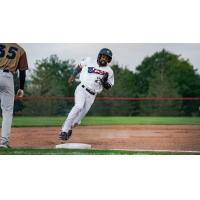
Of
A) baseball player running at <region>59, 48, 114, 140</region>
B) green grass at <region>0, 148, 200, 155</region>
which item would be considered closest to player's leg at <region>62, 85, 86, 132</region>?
baseball player running at <region>59, 48, 114, 140</region>

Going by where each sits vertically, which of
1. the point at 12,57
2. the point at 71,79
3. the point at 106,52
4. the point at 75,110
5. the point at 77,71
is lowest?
the point at 75,110

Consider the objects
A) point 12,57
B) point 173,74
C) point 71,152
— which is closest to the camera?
point 71,152

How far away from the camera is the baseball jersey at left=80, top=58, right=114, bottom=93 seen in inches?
472

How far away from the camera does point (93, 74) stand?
12070 millimetres

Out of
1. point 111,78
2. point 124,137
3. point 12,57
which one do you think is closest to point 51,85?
point 12,57

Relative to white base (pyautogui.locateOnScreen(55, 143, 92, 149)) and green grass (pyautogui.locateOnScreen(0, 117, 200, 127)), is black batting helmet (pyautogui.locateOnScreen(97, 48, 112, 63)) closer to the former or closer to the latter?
green grass (pyautogui.locateOnScreen(0, 117, 200, 127))

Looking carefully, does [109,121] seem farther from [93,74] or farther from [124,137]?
[93,74]

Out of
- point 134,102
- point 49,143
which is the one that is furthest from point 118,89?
point 49,143

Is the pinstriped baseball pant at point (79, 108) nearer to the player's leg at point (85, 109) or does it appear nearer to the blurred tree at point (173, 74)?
the player's leg at point (85, 109)

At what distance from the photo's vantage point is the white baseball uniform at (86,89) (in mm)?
11984

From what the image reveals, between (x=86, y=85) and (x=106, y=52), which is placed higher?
(x=106, y=52)

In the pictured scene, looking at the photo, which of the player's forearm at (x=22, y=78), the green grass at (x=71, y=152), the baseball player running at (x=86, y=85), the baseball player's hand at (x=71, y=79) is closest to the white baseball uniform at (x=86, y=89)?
the baseball player running at (x=86, y=85)

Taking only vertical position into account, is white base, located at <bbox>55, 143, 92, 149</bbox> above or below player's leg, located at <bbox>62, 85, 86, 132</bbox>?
below

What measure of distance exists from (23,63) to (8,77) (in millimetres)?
252
